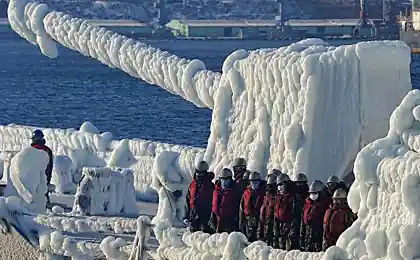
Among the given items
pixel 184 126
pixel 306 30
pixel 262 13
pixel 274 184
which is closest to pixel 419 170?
pixel 274 184

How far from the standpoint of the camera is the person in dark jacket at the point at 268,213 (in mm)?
14539

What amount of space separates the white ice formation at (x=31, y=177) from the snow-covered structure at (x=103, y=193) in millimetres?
395

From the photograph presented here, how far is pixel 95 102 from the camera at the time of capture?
62.8 meters

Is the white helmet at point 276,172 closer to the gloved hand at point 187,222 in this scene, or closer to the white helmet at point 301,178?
the white helmet at point 301,178

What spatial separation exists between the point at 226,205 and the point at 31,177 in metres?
3.29

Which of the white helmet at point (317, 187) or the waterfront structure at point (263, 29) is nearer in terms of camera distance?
the white helmet at point (317, 187)

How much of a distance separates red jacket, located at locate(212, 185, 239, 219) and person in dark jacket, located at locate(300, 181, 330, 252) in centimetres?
126

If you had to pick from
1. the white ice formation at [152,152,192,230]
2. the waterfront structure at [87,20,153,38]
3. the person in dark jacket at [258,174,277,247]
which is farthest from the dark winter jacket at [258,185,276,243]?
the waterfront structure at [87,20,153,38]

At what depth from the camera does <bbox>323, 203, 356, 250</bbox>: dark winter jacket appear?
1347 cm

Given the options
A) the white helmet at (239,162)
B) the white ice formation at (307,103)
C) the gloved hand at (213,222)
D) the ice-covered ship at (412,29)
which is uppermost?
the ice-covered ship at (412,29)

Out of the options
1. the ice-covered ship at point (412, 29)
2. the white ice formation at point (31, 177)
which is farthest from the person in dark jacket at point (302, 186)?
the ice-covered ship at point (412, 29)

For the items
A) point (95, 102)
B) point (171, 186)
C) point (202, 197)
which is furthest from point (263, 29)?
point (202, 197)

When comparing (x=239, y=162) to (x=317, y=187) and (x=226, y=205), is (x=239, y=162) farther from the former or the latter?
(x=317, y=187)

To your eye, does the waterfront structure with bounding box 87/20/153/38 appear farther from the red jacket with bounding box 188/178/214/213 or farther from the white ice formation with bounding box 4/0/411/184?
the red jacket with bounding box 188/178/214/213
